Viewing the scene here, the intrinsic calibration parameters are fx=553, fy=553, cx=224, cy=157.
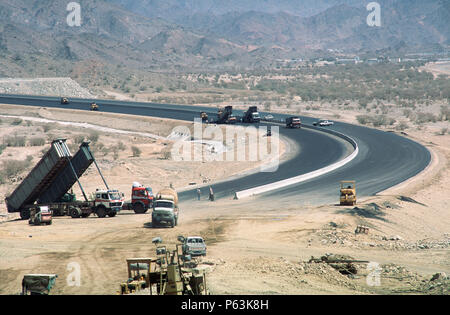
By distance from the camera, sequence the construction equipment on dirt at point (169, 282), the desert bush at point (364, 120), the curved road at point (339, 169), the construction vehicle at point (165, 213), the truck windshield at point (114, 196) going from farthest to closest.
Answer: the desert bush at point (364, 120) → the curved road at point (339, 169) → the truck windshield at point (114, 196) → the construction vehicle at point (165, 213) → the construction equipment on dirt at point (169, 282)

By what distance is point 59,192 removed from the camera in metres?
37.6

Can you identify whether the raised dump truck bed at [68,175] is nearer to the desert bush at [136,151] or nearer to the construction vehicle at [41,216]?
the construction vehicle at [41,216]

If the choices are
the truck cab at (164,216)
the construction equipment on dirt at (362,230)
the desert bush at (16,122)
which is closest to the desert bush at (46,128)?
the desert bush at (16,122)

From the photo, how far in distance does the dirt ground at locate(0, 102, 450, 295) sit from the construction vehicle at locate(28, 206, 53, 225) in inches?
32.1

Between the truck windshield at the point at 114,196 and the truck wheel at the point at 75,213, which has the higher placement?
the truck windshield at the point at 114,196

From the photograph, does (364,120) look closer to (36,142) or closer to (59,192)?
(36,142)

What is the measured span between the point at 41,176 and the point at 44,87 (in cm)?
10099

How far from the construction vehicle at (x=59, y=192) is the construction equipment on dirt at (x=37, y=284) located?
50.0 ft

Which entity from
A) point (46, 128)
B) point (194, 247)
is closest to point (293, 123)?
point (46, 128)

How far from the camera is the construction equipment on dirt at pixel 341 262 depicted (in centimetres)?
2458

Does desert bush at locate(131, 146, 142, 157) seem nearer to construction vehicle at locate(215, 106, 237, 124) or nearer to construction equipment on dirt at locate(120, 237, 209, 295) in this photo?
construction vehicle at locate(215, 106, 237, 124)

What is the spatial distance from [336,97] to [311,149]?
5878cm

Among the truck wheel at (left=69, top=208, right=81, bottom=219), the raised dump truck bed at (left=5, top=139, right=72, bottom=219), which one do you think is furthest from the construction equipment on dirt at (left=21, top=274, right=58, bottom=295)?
the truck wheel at (left=69, top=208, right=81, bottom=219)

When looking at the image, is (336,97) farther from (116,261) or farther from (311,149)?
(116,261)
